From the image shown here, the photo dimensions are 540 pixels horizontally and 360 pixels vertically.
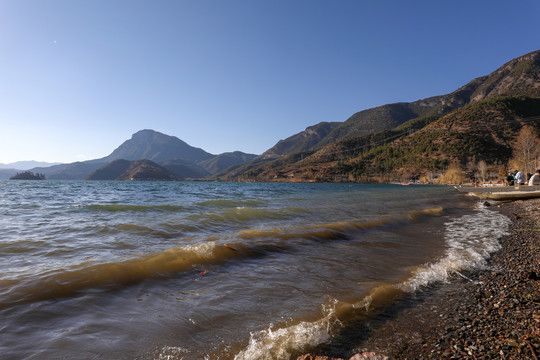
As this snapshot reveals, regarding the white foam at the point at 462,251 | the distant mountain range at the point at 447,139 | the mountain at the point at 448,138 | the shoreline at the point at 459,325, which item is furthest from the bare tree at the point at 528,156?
the shoreline at the point at 459,325

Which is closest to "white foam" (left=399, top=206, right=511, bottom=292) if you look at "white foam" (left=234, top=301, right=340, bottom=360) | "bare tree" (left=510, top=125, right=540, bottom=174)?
"white foam" (left=234, top=301, right=340, bottom=360)

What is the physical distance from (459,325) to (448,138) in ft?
407

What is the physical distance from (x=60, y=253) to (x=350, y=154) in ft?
546

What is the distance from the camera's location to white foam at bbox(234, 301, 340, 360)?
299 centimetres

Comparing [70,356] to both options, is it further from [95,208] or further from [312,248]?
[95,208]

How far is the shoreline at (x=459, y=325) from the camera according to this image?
2.91 metres

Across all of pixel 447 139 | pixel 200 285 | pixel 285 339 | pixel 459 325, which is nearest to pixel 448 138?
pixel 447 139

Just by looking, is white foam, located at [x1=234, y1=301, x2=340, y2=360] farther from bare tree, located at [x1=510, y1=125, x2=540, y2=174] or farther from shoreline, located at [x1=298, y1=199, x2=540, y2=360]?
bare tree, located at [x1=510, y1=125, x2=540, y2=174]

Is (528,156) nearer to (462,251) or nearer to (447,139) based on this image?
(447,139)

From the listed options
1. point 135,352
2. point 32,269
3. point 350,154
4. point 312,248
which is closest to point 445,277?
point 312,248

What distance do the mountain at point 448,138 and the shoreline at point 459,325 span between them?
102795mm

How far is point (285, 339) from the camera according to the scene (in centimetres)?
325

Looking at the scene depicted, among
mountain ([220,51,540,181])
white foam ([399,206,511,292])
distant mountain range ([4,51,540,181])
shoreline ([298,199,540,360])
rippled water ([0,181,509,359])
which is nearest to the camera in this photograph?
shoreline ([298,199,540,360])

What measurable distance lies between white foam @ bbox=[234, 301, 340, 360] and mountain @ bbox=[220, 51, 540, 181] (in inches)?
4168
